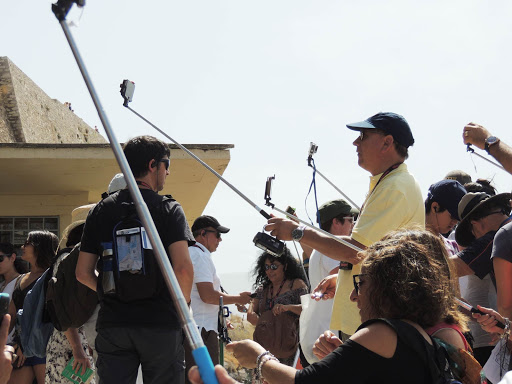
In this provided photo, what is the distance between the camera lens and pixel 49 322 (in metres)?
5.32

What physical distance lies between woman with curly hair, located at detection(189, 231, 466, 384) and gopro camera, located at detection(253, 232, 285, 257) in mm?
1338

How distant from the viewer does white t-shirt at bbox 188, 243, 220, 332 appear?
19.8 feet

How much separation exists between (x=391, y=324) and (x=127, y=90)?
9.38ft

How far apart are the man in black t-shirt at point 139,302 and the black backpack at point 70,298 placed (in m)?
0.67

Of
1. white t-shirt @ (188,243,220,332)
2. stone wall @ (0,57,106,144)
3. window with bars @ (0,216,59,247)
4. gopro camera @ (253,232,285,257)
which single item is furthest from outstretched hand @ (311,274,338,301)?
Result: stone wall @ (0,57,106,144)

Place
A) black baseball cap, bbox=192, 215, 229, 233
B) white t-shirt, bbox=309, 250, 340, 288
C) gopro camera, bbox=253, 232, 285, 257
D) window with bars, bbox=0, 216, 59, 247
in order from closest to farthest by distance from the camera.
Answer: gopro camera, bbox=253, 232, 285, 257
white t-shirt, bbox=309, 250, 340, 288
black baseball cap, bbox=192, 215, 229, 233
window with bars, bbox=0, 216, 59, 247

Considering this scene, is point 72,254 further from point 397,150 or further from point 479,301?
point 479,301

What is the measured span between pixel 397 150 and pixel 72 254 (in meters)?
2.36

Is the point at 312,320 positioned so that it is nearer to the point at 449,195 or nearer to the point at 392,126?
the point at 392,126

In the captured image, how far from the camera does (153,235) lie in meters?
1.75

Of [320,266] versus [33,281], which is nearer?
[320,266]

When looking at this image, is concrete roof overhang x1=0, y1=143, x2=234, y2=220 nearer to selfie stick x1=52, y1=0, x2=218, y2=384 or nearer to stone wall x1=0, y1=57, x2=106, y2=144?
selfie stick x1=52, y1=0, x2=218, y2=384

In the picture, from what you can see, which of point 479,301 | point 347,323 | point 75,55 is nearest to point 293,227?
point 347,323

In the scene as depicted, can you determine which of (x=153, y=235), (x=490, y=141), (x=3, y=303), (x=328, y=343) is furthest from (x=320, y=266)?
(x=153, y=235)
